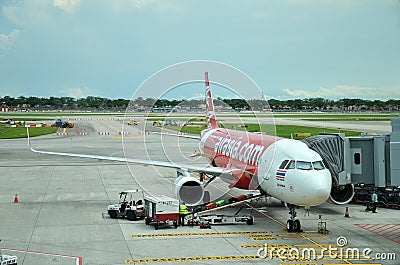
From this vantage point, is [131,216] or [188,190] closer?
[131,216]

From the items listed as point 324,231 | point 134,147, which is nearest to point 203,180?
point 324,231

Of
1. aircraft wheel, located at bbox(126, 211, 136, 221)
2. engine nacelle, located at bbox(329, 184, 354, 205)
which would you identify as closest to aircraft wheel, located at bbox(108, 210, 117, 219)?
aircraft wheel, located at bbox(126, 211, 136, 221)

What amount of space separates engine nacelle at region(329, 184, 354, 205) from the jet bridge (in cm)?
206

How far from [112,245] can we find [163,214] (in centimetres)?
408

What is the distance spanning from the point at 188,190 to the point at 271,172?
5977 millimetres

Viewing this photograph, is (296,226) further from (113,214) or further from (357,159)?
(113,214)

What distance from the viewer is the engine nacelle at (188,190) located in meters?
29.8

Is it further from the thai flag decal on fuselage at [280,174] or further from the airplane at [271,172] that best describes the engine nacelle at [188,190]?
the thai flag decal on fuselage at [280,174]

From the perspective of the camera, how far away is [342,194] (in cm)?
2903

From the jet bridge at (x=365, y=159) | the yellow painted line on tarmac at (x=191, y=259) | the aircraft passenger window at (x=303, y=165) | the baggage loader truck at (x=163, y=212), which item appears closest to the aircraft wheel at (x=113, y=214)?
the baggage loader truck at (x=163, y=212)

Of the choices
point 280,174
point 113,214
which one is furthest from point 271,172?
point 113,214

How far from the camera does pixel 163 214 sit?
2616 centimetres

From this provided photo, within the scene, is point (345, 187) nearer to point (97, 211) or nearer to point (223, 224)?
point (223, 224)

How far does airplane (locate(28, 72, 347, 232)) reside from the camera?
23812mm
